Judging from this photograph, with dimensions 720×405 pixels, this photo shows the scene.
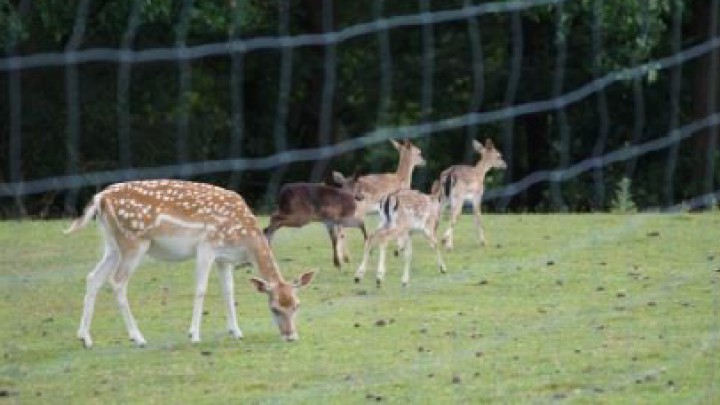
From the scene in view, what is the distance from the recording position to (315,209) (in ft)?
57.2

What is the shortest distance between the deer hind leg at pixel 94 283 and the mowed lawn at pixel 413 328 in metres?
0.12

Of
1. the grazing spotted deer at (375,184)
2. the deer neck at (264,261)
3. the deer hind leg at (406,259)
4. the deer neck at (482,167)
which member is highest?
the deer neck at (482,167)

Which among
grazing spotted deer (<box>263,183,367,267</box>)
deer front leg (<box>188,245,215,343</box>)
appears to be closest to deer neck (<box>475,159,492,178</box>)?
grazing spotted deer (<box>263,183,367,267</box>)

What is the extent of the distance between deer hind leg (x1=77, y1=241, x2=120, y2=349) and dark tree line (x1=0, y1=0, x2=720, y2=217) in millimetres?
7167

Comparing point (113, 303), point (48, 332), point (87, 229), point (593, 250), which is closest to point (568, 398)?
point (48, 332)

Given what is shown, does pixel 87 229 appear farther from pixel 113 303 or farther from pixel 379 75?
pixel 379 75

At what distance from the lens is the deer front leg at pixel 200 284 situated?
524 inches

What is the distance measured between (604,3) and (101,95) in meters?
5.37

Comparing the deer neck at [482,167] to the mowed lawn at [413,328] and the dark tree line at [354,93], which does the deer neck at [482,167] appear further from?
the dark tree line at [354,93]

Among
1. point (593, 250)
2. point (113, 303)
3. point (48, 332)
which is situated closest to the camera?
point (48, 332)

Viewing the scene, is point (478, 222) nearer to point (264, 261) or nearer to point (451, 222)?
point (451, 222)

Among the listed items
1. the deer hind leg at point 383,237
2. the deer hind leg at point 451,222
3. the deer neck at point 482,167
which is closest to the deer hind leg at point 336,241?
the deer hind leg at point 383,237

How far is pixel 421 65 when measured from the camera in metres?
30.2

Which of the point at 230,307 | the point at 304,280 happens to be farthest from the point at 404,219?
the point at 230,307
